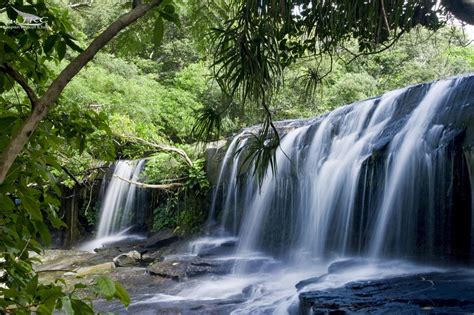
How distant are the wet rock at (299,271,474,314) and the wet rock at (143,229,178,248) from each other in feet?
19.9

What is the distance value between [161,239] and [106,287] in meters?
9.88

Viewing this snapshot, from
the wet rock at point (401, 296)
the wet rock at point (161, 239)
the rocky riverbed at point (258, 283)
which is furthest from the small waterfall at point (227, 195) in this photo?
the wet rock at point (401, 296)

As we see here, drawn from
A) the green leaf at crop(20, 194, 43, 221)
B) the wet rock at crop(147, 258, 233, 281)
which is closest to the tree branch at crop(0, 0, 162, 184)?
the green leaf at crop(20, 194, 43, 221)

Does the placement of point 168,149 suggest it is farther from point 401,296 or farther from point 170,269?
point 401,296

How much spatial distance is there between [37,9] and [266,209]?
838 centimetres

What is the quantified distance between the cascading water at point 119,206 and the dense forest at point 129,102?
1.21 ft

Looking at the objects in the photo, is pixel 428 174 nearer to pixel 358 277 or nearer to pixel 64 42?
pixel 358 277

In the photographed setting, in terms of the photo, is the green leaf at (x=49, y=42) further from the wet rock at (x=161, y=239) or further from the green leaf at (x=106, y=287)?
the wet rock at (x=161, y=239)

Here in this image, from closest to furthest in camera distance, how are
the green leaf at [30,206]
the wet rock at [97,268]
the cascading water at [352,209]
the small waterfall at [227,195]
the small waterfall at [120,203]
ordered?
the green leaf at [30,206] < the cascading water at [352,209] < the wet rock at [97,268] < the small waterfall at [227,195] < the small waterfall at [120,203]

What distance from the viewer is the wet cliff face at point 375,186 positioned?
6.19 meters

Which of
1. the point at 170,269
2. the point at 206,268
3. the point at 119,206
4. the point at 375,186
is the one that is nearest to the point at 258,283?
the point at 206,268

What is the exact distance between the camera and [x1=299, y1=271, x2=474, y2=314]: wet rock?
4098 millimetres

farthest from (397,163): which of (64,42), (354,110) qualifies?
(64,42)

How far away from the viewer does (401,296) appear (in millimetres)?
4496
